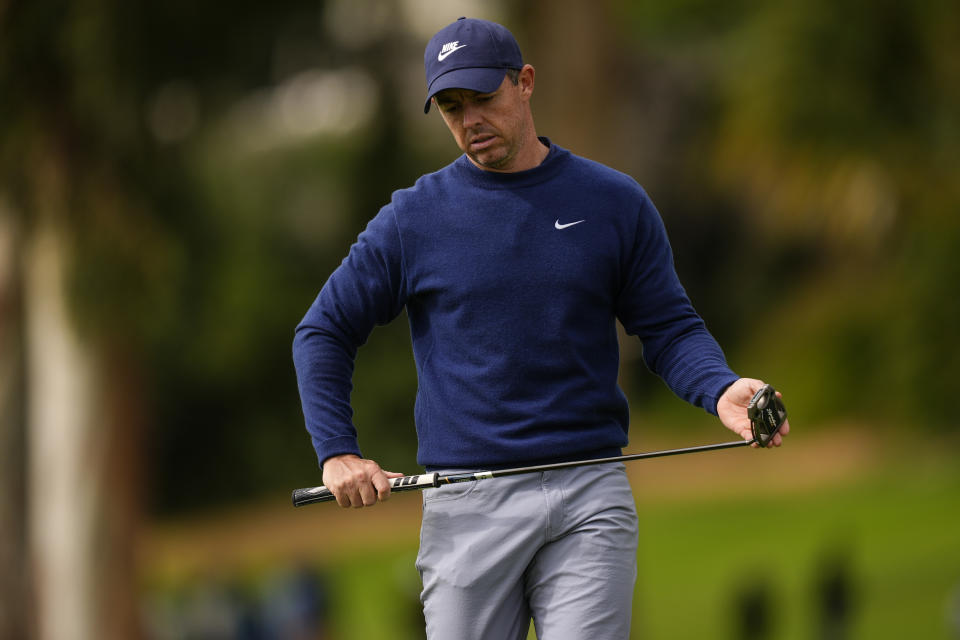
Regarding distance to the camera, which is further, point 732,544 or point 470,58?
point 732,544

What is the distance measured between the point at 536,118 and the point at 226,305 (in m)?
17.9

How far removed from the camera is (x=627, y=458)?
3.39 m

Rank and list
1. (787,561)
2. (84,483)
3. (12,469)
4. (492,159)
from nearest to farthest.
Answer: (492,159) < (84,483) < (12,469) < (787,561)

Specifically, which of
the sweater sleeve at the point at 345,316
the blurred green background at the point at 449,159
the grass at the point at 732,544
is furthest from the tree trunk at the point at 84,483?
the sweater sleeve at the point at 345,316

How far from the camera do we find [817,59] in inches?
320

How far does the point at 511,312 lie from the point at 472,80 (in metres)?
0.56

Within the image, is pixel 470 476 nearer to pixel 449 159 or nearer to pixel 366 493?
pixel 366 493

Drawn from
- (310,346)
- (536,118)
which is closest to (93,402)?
(536,118)

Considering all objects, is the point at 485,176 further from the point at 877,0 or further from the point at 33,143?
the point at 33,143

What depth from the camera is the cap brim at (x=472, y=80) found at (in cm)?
337

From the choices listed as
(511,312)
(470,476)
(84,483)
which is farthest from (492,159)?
(84,483)

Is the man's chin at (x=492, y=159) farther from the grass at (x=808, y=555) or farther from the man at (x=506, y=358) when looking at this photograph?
the grass at (x=808, y=555)

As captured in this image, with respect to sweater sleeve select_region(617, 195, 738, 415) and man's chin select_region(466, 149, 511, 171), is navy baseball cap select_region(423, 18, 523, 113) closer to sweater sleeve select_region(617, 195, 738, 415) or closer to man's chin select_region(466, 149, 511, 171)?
man's chin select_region(466, 149, 511, 171)

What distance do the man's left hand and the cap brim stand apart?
90 cm
